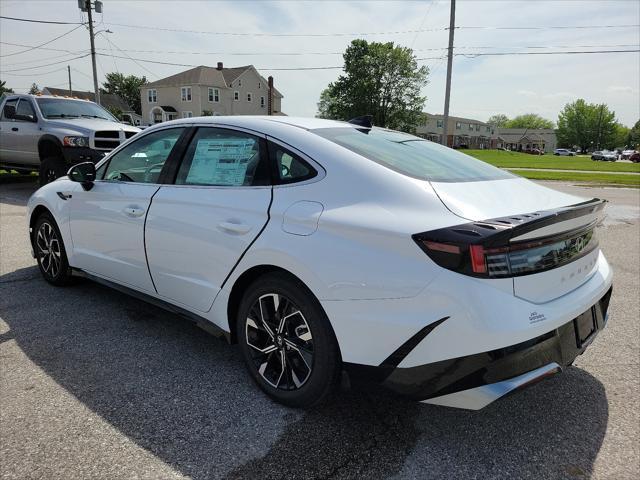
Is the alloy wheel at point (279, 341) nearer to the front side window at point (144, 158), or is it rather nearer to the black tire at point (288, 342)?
the black tire at point (288, 342)

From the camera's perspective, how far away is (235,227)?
9.14 ft

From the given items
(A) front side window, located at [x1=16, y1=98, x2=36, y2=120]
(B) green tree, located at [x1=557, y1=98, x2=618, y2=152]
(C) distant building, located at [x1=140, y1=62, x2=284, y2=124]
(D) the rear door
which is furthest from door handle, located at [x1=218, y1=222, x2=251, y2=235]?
(B) green tree, located at [x1=557, y1=98, x2=618, y2=152]

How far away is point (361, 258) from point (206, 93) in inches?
2184

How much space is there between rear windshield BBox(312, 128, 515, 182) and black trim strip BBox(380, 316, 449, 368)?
2.60 ft

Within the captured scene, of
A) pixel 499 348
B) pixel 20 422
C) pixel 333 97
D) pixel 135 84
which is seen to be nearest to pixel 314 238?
pixel 499 348

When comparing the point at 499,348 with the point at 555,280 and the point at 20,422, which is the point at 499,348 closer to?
the point at 555,280

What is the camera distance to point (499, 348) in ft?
6.70

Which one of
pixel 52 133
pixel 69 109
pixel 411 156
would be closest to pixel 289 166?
pixel 411 156

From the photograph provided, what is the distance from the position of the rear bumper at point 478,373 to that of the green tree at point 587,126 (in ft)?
432

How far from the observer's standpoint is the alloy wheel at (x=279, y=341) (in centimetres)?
257

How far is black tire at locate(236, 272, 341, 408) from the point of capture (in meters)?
2.46

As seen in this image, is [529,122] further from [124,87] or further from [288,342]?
[288,342]

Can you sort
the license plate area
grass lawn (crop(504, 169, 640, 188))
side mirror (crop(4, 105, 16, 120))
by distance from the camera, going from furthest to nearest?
grass lawn (crop(504, 169, 640, 188))
side mirror (crop(4, 105, 16, 120))
the license plate area

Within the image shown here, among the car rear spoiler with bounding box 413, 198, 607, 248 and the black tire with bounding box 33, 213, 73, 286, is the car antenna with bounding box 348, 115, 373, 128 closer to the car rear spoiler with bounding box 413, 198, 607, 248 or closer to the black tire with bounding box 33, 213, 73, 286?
the car rear spoiler with bounding box 413, 198, 607, 248
